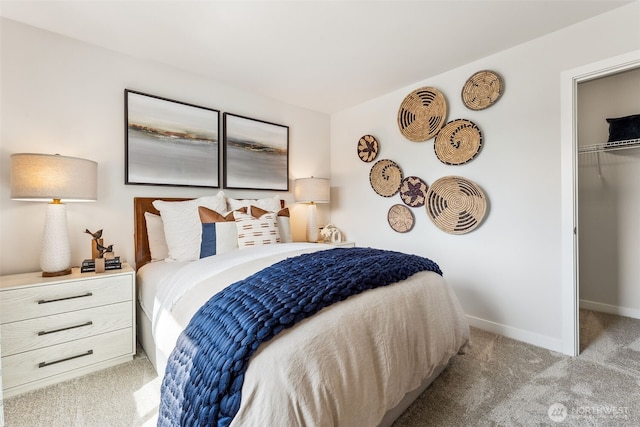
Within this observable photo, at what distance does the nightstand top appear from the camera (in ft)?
5.47

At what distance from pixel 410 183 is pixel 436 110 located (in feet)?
2.47

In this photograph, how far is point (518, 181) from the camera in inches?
91.7

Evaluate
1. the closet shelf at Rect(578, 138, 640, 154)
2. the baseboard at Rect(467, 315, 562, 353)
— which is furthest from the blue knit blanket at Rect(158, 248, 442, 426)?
the closet shelf at Rect(578, 138, 640, 154)

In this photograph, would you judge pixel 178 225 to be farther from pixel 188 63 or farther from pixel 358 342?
pixel 358 342

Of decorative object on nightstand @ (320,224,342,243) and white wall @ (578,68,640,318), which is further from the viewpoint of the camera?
decorative object on nightstand @ (320,224,342,243)

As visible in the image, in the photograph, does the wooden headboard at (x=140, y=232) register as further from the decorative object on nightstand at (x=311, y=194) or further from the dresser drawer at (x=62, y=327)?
Answer: the decorative object on nightstand at (x=311, y=194)

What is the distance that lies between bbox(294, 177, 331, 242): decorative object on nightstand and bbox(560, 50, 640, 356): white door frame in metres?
2.18

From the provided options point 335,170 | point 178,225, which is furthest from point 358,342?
point 335,170

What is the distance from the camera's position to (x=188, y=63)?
2.54m

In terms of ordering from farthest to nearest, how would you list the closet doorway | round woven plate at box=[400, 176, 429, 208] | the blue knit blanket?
round woven plate at box=[400, 176, 429, 208]
the closet doorway
the blue knit blanket

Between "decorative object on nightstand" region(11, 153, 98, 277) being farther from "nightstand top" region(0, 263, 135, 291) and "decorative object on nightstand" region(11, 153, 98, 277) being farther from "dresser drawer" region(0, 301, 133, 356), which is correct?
"dresser drawer" region(0, 301, 133, 356)

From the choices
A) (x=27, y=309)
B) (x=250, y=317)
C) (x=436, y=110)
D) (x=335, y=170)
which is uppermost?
(x=436, y=110)

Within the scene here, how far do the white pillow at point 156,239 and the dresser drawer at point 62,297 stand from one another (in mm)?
422


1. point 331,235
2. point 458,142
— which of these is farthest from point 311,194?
point 458,142
